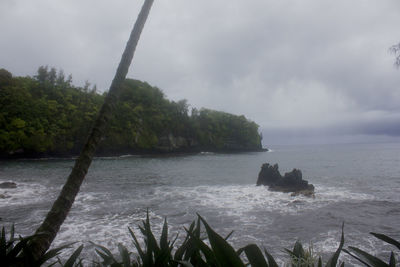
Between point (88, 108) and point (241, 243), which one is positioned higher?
point (88, 108)

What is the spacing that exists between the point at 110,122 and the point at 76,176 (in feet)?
A: 196

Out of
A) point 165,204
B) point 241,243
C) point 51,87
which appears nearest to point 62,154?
point 51,87

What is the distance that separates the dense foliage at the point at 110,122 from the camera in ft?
132

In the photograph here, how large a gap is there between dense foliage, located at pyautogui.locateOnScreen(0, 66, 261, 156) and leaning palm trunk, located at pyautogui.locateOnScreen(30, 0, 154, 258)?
43989 mm

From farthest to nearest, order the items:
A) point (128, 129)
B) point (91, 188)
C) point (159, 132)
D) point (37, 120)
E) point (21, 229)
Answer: point (159, 132), point (128, 129), point (37, 120), point (91, 188), point (21, 229)

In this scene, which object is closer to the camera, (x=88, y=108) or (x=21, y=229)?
(x=21, y=229)

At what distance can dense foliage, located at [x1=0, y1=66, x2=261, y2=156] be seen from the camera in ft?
132

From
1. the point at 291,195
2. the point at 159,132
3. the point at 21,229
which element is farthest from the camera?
the point at 159,132

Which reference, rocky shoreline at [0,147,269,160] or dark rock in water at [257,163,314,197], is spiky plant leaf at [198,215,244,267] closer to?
dark rock in water at [257,163,314,197]

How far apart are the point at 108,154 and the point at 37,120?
14.8 metres

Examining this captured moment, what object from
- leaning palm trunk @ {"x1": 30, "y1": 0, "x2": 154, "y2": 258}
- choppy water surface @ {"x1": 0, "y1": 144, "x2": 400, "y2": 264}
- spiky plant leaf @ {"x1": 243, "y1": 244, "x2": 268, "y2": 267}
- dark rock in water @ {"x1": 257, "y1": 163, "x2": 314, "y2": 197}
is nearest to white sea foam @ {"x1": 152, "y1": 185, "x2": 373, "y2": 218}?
choppy water surface @ {"x1": 0, "y1": 144, "x2": 400, "y2": 264}

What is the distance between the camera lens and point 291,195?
1454 centimetres

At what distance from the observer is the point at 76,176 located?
229 centimetres

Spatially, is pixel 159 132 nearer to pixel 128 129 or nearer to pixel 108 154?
pixel 128 129
